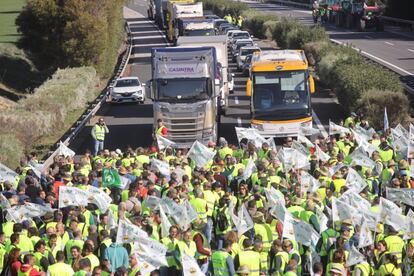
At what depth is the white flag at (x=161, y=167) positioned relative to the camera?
70.3 feet

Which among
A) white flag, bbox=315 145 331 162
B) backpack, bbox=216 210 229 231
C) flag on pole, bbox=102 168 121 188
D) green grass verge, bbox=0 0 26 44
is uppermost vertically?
backpack, bbox=216 210 229 231

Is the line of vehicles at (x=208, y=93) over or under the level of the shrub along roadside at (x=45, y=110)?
over

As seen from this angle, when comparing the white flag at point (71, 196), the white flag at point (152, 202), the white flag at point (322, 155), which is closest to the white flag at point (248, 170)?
the white flag at point (322, 155)

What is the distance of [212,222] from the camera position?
1717 cm

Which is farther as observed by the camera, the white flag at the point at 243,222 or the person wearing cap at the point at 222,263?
the white flag at the point at 243,222

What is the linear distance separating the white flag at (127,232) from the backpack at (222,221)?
8.11ft

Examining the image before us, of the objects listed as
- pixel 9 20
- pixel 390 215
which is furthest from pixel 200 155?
pixel 9 20

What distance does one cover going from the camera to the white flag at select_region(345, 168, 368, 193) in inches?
724

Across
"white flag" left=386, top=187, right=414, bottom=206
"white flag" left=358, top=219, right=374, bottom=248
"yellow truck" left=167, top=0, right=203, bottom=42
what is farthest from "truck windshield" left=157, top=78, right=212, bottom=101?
"yellow truck" left=167, top=0, right=203, bottom=42

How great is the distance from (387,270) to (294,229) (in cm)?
185

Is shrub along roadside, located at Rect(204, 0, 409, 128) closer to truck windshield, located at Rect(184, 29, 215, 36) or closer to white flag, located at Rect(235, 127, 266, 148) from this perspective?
truck windshield, located at Rect(184, 29, 215, 36)

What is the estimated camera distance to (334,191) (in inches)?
749

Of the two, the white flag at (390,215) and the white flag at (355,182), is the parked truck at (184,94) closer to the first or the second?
the white flag at (355,182)

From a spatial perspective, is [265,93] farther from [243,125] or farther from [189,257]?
[189,257]
